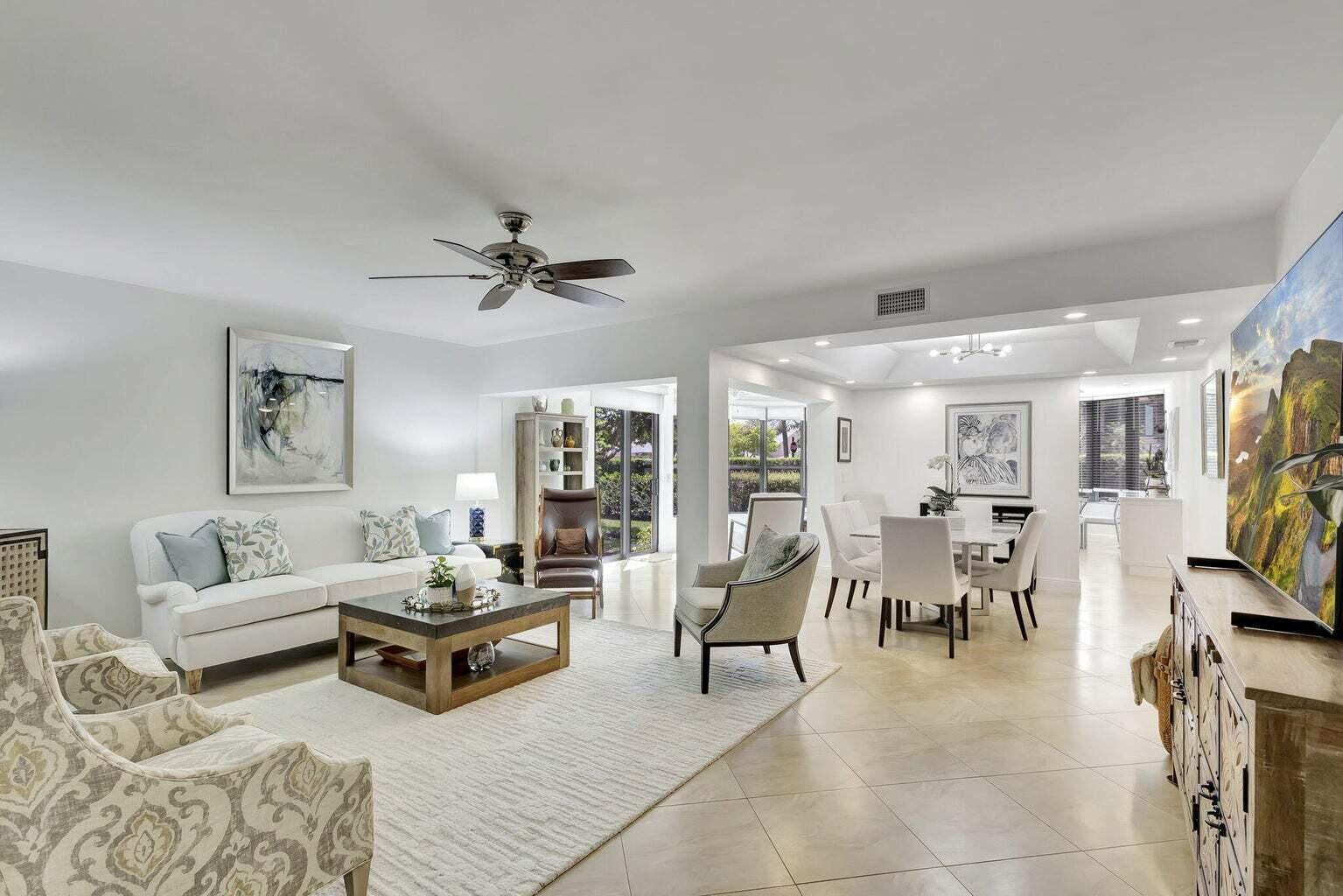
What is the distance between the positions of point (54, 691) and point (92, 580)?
12.7ft

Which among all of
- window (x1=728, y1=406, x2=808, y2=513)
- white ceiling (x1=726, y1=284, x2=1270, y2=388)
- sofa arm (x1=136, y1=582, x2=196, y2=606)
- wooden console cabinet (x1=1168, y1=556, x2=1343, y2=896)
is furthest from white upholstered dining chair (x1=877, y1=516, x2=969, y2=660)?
window (x1=728, y1=406, x2=808, y2=513)

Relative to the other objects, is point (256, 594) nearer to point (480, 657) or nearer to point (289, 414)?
point (480, 657)

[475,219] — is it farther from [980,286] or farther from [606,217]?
[980,286]

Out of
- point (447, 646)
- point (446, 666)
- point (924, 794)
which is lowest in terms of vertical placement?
point (924, 794)

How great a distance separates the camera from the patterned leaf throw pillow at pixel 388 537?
A: 5.18m

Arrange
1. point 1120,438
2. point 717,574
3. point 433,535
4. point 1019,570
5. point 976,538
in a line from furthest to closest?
1. point 1120,438
2. point 433,535
3. point 976,538
4. point 1019,570
5. point 717,574

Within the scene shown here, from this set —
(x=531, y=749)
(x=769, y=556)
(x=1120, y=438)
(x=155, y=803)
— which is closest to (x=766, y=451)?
(x=1120, y=438)

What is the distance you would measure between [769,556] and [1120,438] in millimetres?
9357

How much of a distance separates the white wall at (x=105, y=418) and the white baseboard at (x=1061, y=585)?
6885mm

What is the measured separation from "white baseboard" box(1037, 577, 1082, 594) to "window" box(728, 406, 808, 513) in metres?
3.60

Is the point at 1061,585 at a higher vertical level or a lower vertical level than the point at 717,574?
lower

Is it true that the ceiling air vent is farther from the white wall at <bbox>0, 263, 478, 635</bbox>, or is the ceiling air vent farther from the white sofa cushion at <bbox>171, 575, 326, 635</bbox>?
the white wall at <bbox>0, 263, 478, 635</bbox>

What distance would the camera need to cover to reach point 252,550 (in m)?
4.43

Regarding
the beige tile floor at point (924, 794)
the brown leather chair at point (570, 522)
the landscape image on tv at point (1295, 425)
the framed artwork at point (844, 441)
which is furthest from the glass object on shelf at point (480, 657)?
the framed artwork at point (844, 441)
